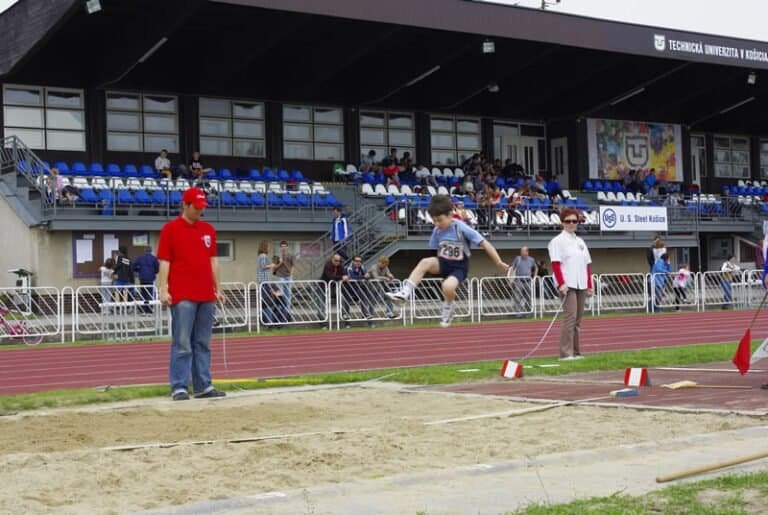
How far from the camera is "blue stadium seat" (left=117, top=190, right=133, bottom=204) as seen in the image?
1181 inches

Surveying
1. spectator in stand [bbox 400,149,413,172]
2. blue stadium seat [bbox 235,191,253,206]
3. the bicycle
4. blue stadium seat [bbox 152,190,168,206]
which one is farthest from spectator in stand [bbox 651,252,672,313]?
the bicycle

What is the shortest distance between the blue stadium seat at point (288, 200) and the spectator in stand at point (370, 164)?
15.5 feet

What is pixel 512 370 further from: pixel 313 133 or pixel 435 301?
pixel 313 133

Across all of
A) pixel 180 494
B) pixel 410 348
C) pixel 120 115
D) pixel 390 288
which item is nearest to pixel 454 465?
pixel 180 494

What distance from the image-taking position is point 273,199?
33.1 metres

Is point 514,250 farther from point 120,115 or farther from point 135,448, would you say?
point 135,448

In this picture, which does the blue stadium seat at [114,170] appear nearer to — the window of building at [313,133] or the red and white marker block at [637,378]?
the window of building at [313,133]

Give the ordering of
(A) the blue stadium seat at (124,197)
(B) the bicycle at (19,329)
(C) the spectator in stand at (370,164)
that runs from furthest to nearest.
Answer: (C) the spectator in stand at (370,164), (A) the blue stadium seat at (124,197), (B) the bicycle at (19,329)

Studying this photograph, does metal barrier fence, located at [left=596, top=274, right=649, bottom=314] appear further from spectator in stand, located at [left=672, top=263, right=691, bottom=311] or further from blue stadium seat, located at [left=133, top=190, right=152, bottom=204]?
blue stadium seat, located at [left=133, top=190, right=152, bottom=204]

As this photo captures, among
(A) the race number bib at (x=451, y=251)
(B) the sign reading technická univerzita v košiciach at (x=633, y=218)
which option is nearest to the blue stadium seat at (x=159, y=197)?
(B) the sign reading technická univerzita v košiciach at (x=633, y=218)

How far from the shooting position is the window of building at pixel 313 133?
38.8 metres

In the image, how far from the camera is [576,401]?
9.69 m

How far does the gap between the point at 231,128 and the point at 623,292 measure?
49.9 ft

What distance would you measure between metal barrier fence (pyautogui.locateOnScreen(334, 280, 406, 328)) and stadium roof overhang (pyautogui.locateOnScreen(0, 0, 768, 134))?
31.3 feet
